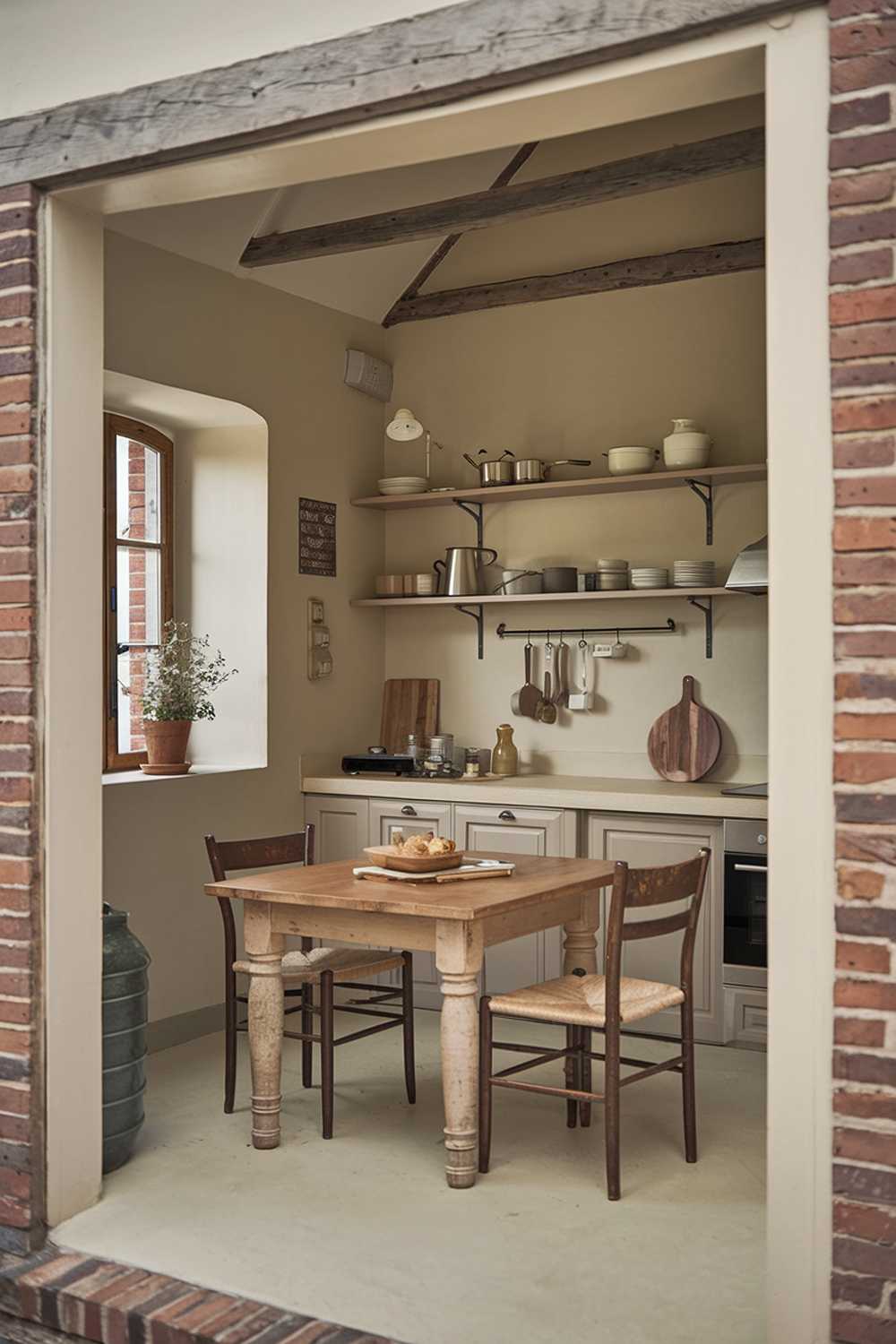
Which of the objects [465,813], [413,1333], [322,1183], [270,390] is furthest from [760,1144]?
[270,390]

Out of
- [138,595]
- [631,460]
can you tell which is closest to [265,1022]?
[138,595]

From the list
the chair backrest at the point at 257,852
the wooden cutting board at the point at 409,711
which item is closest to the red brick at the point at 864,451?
the chair backrest at the point at 257,852

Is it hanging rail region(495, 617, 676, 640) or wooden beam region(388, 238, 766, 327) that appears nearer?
wooden beam region(388, 238, 766, 327)

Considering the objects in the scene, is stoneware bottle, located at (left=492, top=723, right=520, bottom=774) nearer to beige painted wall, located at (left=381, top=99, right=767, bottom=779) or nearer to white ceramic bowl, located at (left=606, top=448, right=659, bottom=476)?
beige painted wall, located at (left=381, top=99, right=767, bottom=779)

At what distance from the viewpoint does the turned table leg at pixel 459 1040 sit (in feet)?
11.9

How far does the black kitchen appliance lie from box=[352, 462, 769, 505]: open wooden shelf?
1152 mm

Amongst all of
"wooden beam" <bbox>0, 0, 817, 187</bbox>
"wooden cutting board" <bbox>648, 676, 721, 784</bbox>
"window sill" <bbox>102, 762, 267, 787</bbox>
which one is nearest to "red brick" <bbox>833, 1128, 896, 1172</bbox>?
"wooden beam" <bbox>0, 0, 817, 187</bbox>

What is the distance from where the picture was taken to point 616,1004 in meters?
3.59

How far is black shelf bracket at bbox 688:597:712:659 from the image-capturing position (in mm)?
5621

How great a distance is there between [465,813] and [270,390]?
1.91m

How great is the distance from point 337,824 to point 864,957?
3681 mm

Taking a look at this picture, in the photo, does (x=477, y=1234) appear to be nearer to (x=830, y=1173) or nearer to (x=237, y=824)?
(x=830, y=1173)

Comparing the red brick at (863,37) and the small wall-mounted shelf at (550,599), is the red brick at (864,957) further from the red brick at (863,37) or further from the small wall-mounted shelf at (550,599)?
the small wall-mounted shelf at (550,599)

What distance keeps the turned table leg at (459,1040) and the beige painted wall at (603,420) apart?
225 cm
